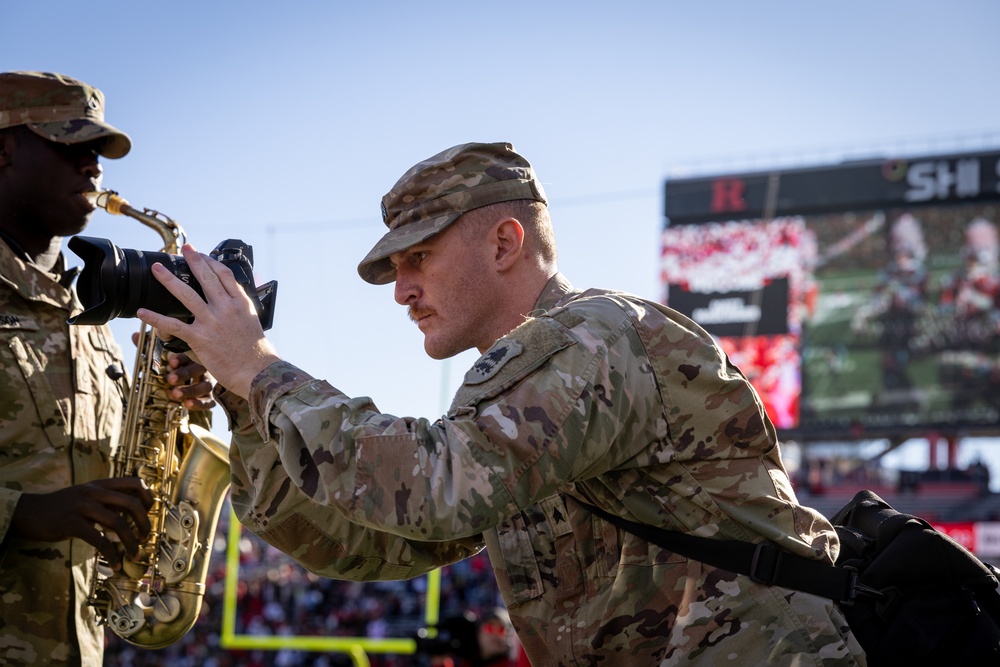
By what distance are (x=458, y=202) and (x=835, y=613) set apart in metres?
1.05

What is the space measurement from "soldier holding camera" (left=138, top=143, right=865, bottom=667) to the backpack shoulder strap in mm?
18

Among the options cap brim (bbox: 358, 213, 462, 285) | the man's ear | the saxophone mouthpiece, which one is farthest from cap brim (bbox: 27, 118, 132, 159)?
the man's ear

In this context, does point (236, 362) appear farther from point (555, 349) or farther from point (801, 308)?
point (801, 308)

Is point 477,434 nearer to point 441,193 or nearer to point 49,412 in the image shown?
point 441,193

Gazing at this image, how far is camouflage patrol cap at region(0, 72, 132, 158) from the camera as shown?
3.42 meters

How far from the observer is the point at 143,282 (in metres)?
2.30

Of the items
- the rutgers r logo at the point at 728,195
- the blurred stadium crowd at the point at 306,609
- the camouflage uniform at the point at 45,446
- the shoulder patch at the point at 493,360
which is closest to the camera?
the shoulder patch at the point at 493,360

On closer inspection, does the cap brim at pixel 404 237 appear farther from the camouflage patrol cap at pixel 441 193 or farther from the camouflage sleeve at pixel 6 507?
the camouflage sleeve at pixel 6 507

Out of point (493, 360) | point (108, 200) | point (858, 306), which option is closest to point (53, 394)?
point (108, 200)

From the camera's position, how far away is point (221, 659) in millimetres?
22844

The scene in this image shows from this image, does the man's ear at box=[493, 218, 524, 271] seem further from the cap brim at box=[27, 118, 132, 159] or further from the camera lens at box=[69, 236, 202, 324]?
the cap brim at box=[27, 118, 132, 159]

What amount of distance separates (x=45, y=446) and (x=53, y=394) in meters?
0.14

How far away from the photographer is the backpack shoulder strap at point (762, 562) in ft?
7.14

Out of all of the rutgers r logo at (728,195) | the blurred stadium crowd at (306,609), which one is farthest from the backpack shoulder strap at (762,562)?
the rutgers r logo at (728,195)
